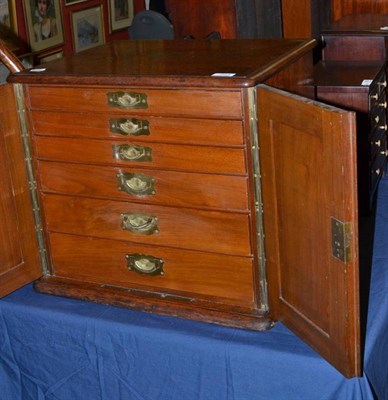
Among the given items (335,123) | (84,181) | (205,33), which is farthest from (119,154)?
(205,33)

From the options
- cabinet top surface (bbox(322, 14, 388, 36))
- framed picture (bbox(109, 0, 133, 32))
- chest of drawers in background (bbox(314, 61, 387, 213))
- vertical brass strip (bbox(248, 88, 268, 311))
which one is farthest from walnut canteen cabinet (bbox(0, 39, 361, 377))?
framed picture (bbox(109, 0, 133, 32))

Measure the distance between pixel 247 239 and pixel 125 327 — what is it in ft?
1.29

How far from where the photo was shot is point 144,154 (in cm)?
199

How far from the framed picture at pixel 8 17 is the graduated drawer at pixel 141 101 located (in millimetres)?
2214

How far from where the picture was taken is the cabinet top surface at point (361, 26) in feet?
11.3

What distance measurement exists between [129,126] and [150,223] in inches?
10.3

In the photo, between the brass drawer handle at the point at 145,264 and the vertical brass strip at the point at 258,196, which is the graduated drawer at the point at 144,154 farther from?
the brass drawer handle at the point at 145,264

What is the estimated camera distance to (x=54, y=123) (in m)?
2.07

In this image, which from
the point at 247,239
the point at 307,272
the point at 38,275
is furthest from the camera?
the point at 38,275

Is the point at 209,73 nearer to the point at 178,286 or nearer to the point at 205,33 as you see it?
the point at 178,286

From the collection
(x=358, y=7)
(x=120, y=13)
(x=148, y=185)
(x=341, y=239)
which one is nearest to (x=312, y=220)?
(x=341, y=239)

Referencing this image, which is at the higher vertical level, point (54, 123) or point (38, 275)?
point (54, 123)

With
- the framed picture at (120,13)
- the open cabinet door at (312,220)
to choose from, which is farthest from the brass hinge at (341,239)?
the framed picture at (120,13)

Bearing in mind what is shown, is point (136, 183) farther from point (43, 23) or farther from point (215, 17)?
point (43, 23)
